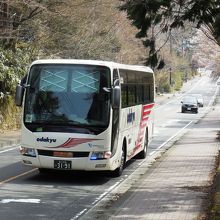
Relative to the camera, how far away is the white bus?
12516mm

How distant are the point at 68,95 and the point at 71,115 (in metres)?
0.49

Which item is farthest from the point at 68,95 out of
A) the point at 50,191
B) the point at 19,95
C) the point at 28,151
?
the point at 50,191

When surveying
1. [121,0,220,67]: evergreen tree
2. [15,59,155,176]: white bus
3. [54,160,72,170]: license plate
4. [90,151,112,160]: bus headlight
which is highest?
[121,0,220,67]: evergreen tree

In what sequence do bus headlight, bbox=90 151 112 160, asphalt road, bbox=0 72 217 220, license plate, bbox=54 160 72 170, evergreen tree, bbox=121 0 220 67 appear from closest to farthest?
asphalt road, bbox=0 72 217 220 < evergreen tree, bbox=121 0 220 67 < license plate, bbox=54 160 72 170 < bus headlight, bbox=90 151 112 160

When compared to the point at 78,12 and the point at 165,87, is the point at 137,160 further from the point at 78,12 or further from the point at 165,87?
the point at 165,87

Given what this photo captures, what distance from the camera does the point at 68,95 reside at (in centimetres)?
1288

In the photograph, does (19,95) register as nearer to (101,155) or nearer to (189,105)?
(101,155)

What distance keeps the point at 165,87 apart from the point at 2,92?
80181mm

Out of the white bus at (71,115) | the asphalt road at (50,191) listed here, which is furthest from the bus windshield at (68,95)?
the asphalt road at (50,191)

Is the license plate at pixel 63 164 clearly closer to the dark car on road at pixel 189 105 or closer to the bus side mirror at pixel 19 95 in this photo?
the bus side mirror at pixel 19 95

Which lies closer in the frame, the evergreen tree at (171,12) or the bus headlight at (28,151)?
the evergreen tree at (171,12)

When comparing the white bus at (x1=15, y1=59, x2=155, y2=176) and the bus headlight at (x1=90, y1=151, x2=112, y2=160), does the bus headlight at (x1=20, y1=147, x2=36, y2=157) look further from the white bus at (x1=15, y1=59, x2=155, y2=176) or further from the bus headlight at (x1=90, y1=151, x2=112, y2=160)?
the bus headlight at (x1=90, y1=151, x2=112, y2=160)

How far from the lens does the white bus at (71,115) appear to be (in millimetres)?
12516

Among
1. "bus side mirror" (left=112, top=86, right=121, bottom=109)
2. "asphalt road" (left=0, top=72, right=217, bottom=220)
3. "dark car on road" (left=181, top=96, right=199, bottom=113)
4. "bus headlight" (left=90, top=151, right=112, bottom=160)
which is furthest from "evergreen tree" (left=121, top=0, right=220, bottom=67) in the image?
"dark car on road" (left=181, top=96, right=199, bottom=113)
